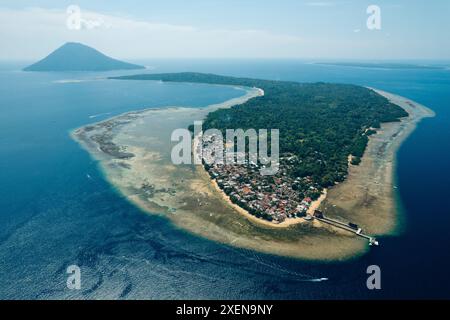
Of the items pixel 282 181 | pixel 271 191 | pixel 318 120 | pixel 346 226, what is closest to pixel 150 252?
pixel 271 191

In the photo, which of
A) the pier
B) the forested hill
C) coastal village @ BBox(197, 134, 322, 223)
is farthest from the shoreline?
coastal village @ BBox(197, 134, 322, 223)

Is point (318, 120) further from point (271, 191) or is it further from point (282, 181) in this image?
point (271, 191)

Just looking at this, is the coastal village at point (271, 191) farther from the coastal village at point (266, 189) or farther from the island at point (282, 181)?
the island at point (282, 181)

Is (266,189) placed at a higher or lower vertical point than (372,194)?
higher

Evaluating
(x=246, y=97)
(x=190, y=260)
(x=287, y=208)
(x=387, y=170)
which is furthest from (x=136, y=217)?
(x=246, y=97)

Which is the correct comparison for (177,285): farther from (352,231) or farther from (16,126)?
(16,126)

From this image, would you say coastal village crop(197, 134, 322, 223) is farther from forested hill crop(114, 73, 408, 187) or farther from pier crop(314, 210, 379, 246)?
forested hill crop(114, 73, 408, 187)
